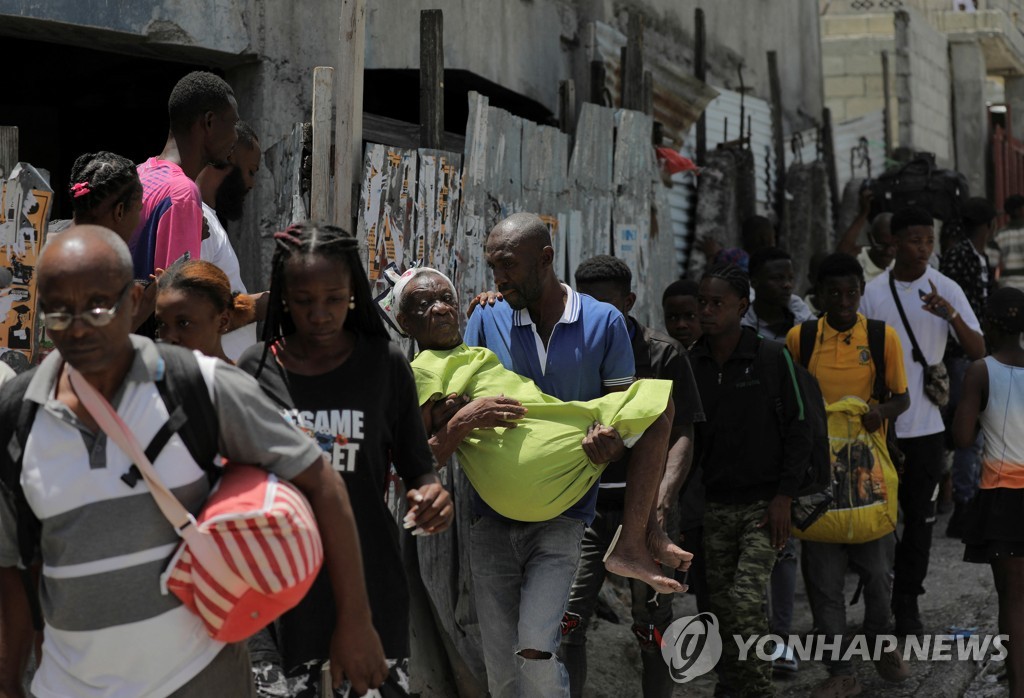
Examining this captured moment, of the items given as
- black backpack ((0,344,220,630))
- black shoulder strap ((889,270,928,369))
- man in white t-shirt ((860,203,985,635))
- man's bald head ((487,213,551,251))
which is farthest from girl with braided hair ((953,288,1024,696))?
black backpack ((0,344,220,630))

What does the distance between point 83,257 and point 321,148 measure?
86.5 inches

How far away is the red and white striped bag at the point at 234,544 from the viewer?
8.21 ft

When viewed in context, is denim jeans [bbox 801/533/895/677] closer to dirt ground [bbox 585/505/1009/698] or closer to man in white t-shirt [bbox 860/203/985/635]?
dirt ground [bbox 585/505/1009/698]

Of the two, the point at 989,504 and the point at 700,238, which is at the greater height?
the point at 700,238

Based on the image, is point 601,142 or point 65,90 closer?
point 601,142

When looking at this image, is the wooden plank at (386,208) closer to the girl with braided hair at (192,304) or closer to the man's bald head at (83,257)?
the girl with braided hair at (192,304)

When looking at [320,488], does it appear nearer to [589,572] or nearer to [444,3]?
[589,572]

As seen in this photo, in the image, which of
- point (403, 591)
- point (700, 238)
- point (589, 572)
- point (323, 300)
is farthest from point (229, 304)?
point (700, 238)

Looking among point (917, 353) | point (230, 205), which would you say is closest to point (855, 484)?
point (917, 353)

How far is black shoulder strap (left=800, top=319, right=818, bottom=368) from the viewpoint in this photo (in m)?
6.36

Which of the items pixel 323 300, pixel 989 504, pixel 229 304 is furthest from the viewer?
pixel 989 504

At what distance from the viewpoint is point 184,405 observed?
2.57 m

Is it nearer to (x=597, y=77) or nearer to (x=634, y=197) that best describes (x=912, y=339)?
(x=634, y=197)

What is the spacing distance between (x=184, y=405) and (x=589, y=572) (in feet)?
8.55
